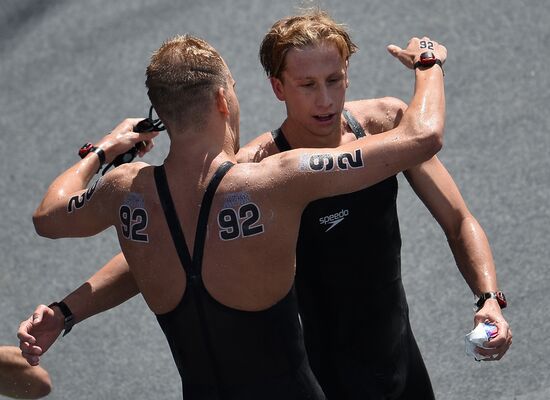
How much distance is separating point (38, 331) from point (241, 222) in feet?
2.85

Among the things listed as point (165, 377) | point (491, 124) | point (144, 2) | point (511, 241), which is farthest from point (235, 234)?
point (144, 2)

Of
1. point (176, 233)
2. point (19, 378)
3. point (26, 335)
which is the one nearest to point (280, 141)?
point (176, 233)

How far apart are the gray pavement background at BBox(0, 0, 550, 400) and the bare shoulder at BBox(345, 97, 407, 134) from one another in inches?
69.4

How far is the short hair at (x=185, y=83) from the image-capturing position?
315cm

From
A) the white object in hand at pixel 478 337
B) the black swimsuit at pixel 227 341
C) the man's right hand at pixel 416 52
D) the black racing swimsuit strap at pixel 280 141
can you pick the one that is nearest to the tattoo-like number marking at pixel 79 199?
the black swimsuit at pixel 227 341

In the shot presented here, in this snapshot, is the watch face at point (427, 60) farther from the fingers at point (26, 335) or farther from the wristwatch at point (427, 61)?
the fingers at point (26, 335)

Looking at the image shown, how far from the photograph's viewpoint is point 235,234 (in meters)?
3.10

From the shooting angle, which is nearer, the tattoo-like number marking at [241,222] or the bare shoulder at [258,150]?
the tattoo-like number marking at [241,222]

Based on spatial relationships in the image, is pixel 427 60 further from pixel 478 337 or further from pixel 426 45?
pixel 478 337

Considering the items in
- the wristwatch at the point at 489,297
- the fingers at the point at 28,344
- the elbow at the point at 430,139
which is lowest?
the wristwatch at the point at 489,297

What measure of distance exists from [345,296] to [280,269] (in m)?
0.64

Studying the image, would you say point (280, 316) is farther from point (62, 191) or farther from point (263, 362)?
point (62, 191)

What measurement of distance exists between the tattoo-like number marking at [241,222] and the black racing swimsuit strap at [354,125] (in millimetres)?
780

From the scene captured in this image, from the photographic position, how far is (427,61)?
3.50 m
